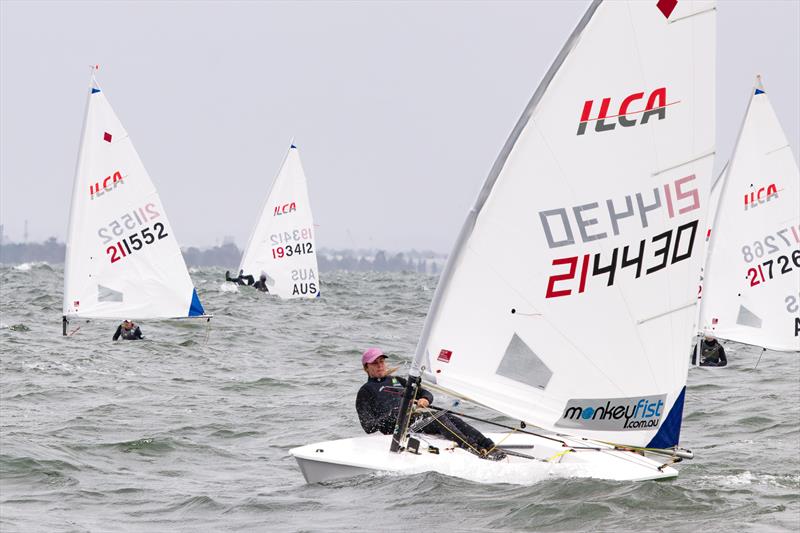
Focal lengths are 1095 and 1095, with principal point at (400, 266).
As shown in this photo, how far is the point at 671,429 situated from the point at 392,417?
2426mm

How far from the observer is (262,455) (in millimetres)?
11203

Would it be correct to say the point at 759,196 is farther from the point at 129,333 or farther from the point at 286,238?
the point at 286,238

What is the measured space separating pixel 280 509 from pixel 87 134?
1128 cm

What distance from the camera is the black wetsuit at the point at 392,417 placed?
31.1ft

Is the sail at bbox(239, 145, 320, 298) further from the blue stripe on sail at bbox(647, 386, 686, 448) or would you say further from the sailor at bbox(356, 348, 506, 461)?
the blue stripe on sail at bbox(647, 386, 686, 448)

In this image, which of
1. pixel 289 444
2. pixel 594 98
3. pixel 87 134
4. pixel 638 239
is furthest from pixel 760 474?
pixel 87 134

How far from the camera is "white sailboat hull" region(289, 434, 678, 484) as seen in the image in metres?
8.95

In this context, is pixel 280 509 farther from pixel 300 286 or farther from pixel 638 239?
pixel 300 286

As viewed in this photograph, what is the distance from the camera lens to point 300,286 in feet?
109

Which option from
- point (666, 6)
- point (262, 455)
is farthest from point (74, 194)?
point (666, 6)

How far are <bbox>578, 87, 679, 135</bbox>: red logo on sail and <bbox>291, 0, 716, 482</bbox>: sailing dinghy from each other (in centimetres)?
1

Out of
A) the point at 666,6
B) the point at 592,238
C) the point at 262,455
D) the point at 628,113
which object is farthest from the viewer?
the point at 262,455

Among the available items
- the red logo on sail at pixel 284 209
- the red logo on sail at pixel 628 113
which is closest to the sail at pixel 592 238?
the red logo on sail at pixel 628 113

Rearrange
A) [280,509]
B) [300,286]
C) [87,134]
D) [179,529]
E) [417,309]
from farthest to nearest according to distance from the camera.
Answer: [417,309] < [300,286] < [87,134] < [280,509] < [179,529]
